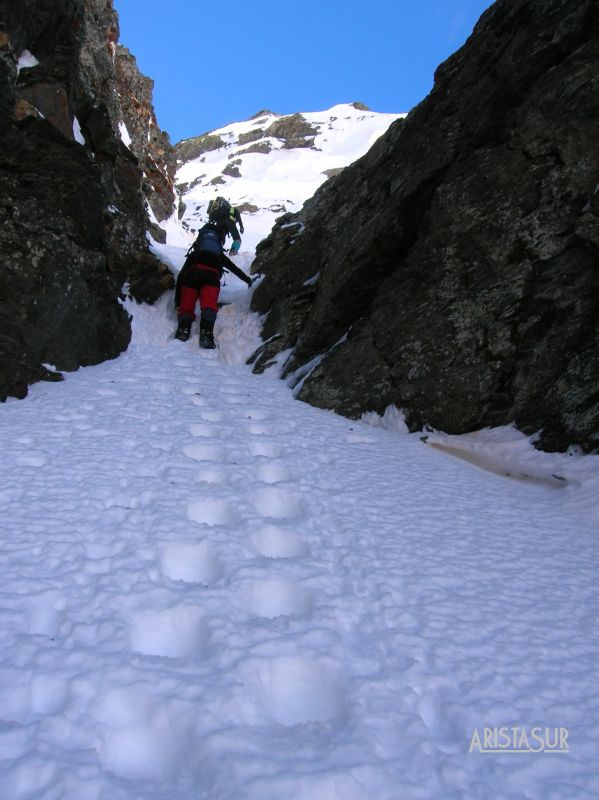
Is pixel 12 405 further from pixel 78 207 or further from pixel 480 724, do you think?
pixel 480 724

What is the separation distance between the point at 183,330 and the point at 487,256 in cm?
605

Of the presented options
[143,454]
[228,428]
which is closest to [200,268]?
[228,428]

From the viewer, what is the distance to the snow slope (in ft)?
4.99

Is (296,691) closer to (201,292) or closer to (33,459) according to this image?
(33,459)

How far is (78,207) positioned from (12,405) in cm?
367

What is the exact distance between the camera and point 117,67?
18.7 metres

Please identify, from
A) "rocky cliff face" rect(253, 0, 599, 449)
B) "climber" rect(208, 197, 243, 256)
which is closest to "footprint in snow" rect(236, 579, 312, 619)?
"rocky cliff face" rect(253, 0, 599, 449)

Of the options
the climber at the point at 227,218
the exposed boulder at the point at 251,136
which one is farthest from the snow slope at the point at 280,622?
the exposed boulder at the point at 251,136

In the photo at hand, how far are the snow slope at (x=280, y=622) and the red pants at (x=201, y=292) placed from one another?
5.56 metres

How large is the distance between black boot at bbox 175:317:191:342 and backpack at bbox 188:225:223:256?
67.8 inches

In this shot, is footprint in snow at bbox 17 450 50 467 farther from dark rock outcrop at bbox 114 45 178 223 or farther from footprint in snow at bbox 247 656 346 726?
dark rock outcrop at bbox 114 45 178 223

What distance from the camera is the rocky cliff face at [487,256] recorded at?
196 inches

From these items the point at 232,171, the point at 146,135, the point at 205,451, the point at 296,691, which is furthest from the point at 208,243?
the point at 232,171

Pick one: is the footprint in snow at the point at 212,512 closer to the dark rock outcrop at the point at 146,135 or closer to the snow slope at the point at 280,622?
the snow slope at the point at 280,622
